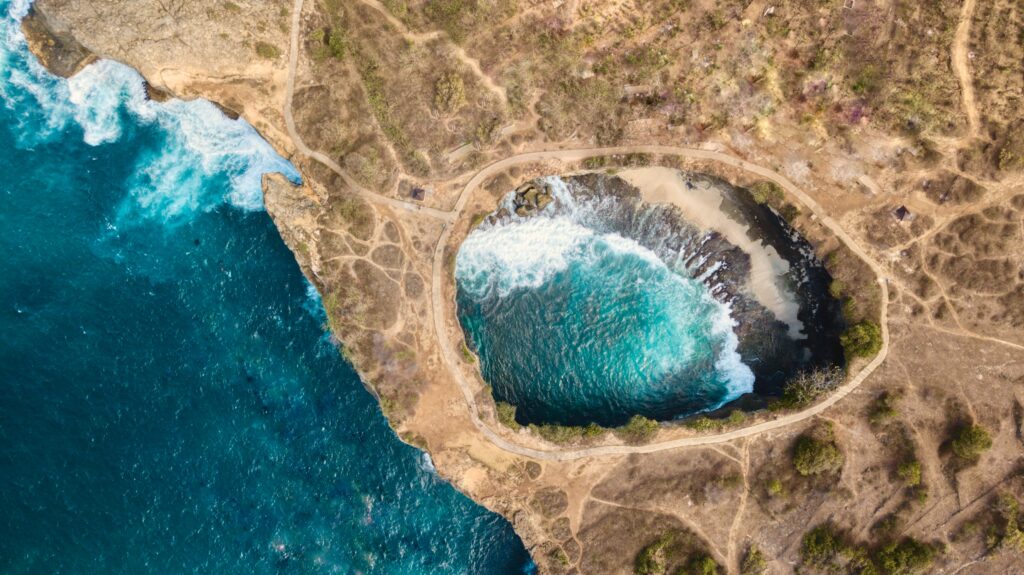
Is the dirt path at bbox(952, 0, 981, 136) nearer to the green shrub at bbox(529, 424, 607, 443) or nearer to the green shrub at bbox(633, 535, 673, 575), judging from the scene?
A: the green shrub at bbox(529, 424, 607, 443)

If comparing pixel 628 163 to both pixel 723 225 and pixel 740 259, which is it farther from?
pixel 740 259

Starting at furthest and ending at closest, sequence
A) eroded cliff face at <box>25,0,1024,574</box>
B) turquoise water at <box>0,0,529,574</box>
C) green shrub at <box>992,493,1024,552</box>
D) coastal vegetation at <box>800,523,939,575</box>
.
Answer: turquoise water at <box>0,0,529,574</box>, coastal vegetation at <box>800,523,939,575</box>, eroded cliff face at <box>25,0,1024,574</box>, green shrub at <box>992,493,1024,552</box>

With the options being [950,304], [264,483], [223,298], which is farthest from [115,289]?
[950,304]

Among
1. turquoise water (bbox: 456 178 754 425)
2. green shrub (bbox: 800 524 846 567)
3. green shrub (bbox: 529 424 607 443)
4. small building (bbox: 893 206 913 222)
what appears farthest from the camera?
turquoise water (bbox: 456 178 754 425)

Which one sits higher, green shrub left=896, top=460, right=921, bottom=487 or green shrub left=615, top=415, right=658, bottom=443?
green shrub left=896, top=460, right=921, bottom=487

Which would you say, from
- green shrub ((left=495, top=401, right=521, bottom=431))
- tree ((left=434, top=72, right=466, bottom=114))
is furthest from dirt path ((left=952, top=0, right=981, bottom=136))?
green shrub ((left=495, top=401, right=521, bottom=431))

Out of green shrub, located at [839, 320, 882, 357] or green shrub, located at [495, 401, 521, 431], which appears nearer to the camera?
green shrub, located at [839, 320, 882, 357]

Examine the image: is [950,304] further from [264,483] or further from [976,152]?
[264,483]

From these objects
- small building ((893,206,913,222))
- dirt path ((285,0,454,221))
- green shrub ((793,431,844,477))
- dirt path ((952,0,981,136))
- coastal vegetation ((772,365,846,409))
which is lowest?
green shrub ((793,431,844,477))
